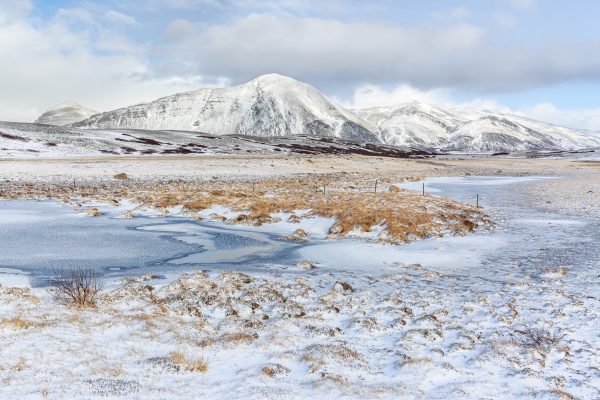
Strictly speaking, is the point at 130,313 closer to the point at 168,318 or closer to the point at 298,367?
the point at 168,318

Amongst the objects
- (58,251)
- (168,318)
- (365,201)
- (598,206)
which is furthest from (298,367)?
(598,206)

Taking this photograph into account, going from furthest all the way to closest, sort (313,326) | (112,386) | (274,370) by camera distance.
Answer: (313,326) < (274,370) < (112,386)

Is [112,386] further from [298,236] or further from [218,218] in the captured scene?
[218,218]

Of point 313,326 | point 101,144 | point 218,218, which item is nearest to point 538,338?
point 313,326

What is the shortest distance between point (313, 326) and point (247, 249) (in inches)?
316

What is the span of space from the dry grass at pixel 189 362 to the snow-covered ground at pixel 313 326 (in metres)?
0.03

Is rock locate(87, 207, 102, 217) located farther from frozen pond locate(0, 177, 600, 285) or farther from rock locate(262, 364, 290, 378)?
rock locate(262, 364, 290, 378)

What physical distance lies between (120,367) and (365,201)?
A: 2047 centimetres

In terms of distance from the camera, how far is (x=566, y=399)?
6.48 metres

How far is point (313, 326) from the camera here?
909 centimetres

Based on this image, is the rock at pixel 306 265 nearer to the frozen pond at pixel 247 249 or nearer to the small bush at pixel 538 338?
the frozen pond at pixel 247 249

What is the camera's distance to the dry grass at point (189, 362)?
717cm

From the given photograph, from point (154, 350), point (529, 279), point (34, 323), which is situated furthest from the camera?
point (529, 279)

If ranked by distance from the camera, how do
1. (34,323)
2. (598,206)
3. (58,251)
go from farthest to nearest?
(598,206) → (58,251) → (34,323)
